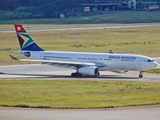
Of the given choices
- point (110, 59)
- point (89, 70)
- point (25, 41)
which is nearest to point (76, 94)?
point (89, 70)

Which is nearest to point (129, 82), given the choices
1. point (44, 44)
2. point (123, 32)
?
point (44, 44)

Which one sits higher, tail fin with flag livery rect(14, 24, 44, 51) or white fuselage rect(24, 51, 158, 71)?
tail fin with flag livery rect(14, 24, 44, 51)

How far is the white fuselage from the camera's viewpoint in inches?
2719

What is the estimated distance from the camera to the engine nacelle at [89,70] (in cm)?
6947

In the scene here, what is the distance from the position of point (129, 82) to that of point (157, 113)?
20.3 meters

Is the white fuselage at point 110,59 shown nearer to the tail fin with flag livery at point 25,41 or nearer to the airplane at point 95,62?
the airplane at point 95,62

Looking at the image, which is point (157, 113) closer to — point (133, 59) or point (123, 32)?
point (133, 59)

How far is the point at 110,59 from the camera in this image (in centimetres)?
7044

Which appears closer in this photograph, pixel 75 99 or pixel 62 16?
pixel 75 99

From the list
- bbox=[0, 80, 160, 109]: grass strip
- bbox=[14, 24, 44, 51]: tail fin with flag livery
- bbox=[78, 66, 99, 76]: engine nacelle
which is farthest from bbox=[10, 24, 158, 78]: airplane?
bbox=[0, 80, 160, 109]: grass strip

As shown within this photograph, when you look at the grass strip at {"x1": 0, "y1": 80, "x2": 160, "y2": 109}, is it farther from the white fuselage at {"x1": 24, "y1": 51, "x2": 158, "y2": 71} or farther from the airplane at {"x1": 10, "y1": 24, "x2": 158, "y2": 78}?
the white fuselage at {"x1": 24, "y1": 51, "x2": 158, "y2": 71}

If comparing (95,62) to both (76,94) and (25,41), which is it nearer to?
(25,41)

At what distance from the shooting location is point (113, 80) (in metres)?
66.2

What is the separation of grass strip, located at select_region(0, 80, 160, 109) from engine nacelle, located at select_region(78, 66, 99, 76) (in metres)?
5.00
